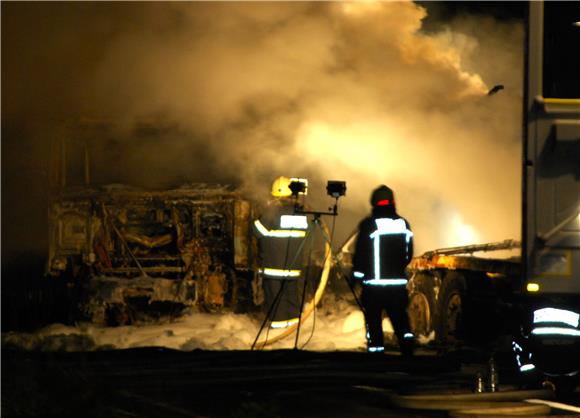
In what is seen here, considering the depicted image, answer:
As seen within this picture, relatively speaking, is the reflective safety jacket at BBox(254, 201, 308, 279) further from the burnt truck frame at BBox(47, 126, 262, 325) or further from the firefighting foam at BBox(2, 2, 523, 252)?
the firefighting foam at BBox(2, 2, 523, 252)

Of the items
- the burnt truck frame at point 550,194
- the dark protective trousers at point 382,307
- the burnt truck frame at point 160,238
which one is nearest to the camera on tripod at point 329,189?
the dark protective trousers at point 382,307

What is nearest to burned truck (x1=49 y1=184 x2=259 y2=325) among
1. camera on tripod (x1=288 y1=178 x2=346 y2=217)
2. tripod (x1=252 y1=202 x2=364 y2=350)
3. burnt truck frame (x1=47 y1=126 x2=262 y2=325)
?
burnt truck frame (x1=47 y1=126 x2=262 y2=325)

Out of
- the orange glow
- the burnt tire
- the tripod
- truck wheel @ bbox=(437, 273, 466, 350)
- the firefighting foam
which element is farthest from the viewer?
the firefighting foam

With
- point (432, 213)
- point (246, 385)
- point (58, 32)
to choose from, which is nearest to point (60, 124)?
point (58, 32)

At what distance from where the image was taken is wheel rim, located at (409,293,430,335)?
14180mm

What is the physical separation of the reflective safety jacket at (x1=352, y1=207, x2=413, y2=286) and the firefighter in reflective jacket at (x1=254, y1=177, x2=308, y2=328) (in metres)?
1.86

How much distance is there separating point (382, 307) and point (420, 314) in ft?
10.8

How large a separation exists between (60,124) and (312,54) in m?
4.00

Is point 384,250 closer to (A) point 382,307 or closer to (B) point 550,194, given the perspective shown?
(A) point 382,307

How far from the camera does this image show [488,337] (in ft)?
41.5

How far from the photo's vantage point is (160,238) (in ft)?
55.7

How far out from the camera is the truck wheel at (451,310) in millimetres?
13039

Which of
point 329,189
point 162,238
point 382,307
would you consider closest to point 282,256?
point 329,189

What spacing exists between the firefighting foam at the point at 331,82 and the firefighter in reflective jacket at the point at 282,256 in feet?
9.47
